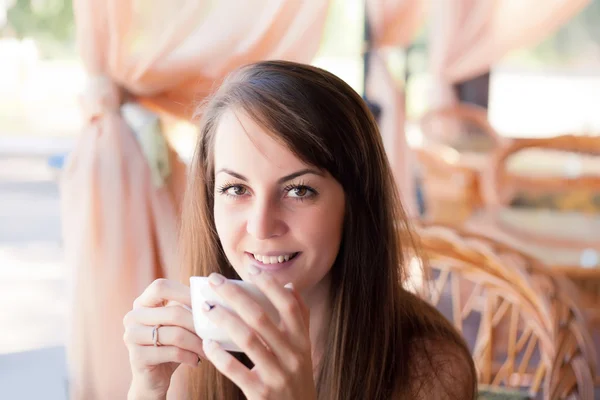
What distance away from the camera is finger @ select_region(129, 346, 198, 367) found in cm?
91

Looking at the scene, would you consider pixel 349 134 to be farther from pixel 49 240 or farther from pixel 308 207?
pixel 49 240

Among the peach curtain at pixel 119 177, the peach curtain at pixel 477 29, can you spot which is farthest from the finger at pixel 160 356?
the peach curtain at pixel 477 29

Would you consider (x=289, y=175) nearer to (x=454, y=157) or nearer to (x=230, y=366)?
(x=230, y=366)

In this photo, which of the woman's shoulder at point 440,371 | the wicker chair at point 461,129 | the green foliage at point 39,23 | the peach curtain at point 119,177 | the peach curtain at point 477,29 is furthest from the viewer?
the peach curtain at point 477,29

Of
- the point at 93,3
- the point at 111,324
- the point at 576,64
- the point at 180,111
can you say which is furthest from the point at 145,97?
the point at 576,64

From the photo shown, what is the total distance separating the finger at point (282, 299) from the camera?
0.77 m

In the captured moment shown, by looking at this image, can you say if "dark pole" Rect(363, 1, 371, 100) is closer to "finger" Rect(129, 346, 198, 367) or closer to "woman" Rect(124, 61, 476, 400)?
"woman" Rect(124, 61, 476, 400)

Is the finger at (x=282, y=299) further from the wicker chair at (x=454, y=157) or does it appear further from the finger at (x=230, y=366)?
the wicker chair at (x=454, y=157)

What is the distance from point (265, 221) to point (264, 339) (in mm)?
177

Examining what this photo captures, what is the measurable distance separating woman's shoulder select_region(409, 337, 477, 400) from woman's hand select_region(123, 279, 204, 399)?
1.21 ft

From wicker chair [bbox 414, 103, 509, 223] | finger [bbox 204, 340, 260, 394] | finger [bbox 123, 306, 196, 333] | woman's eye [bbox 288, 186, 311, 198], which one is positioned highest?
wicker chair [bbox 414, 103, 509, 223]

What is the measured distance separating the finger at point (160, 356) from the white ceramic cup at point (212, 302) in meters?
0.14

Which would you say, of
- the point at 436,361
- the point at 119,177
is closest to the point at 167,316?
the point at 436,361

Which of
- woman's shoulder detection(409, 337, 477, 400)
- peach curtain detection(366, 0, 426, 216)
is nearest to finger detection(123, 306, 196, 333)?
woman's shoulder detection(409, 337, 477, 400)
